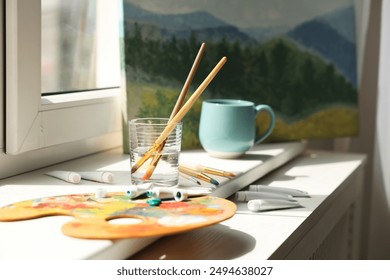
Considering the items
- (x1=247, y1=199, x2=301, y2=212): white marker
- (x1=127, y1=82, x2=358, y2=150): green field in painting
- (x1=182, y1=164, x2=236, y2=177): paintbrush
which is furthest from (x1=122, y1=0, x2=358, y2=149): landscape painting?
(x1=247, y1=199, x2=301, y2=212): white marker

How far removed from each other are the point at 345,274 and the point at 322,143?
0.77 meters

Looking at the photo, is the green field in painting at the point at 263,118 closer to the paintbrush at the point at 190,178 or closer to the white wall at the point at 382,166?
the white wall at the point at 382,166

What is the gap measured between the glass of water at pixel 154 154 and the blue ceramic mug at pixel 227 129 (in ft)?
0.62

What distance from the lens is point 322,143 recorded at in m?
1.39

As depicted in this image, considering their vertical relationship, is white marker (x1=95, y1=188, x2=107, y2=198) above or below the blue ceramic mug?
below

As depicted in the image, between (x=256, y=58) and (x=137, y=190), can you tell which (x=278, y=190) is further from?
(x=256, y=58)

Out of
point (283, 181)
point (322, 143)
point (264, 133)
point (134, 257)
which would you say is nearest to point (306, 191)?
point (283, 181)

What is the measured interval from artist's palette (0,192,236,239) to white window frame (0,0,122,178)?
0.16 m

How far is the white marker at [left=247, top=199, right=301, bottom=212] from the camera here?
747mm

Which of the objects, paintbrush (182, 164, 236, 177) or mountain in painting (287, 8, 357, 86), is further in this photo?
mountain in painting (287, 8, 357, 86)

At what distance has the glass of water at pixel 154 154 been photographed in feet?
2.45

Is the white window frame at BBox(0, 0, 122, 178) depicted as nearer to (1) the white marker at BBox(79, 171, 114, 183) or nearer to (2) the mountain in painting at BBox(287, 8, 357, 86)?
(1) the white marker at BBox(79, 171, 114, 183)

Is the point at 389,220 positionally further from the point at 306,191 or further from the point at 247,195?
the point at 247,195

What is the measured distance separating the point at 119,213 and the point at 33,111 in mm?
267
